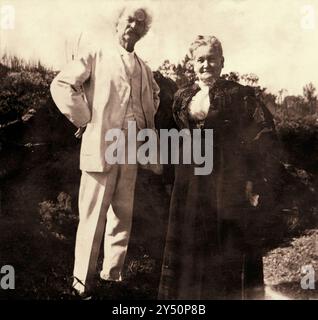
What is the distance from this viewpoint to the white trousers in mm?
7250

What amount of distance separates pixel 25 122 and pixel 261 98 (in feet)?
8.20

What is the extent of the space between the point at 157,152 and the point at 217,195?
0.77 meters

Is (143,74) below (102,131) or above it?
above

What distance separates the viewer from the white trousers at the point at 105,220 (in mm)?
7250

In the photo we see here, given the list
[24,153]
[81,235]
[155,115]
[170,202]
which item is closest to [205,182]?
[170,202]

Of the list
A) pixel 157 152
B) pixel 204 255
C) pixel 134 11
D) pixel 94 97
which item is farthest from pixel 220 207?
pixel 134 11

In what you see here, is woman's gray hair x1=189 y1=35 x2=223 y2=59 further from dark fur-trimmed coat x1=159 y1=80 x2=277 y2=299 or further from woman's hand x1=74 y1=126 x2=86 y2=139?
woman's hand x1=74 y1=126 x2=86 y2=139

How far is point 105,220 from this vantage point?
7285mm

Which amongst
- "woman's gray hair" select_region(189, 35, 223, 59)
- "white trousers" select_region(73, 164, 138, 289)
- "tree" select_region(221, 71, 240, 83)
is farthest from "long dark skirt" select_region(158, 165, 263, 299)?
"woman's gray hair" select_region(189, 35, 223, 59)

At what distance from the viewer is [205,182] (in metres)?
7.41

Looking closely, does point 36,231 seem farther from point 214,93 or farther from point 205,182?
point 214,93

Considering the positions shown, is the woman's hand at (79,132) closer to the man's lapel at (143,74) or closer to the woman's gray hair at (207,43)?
the man's lapel at (143,74)

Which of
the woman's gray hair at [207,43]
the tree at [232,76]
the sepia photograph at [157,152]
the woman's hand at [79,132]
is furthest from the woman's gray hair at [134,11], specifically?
the woman's hand at [79,132]

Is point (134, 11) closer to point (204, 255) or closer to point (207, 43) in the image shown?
point (207, 43)
